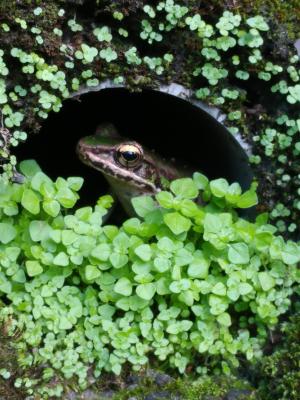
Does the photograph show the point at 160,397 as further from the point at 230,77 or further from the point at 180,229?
the point at 230,77

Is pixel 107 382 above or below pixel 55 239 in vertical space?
below

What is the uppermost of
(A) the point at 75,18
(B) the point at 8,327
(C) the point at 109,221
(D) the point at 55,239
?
(A) the point at 75,18

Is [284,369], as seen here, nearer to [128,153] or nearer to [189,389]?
[189,389]

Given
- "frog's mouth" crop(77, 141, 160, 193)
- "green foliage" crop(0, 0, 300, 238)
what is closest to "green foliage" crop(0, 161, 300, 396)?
"green foliage" crop(0, 0, 300, 238)

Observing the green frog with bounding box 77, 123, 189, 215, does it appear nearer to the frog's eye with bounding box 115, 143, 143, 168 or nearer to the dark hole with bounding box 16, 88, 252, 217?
the frog's eye with bounding box 115, 143, 143, 168

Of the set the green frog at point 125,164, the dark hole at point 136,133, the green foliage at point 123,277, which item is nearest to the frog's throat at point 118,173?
the green frog at point 125,164

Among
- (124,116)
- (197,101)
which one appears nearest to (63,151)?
(124,116)

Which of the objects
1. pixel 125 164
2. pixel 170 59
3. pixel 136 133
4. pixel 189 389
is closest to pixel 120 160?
pixel 125 164

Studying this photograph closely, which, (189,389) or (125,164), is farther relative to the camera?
(125,164)
